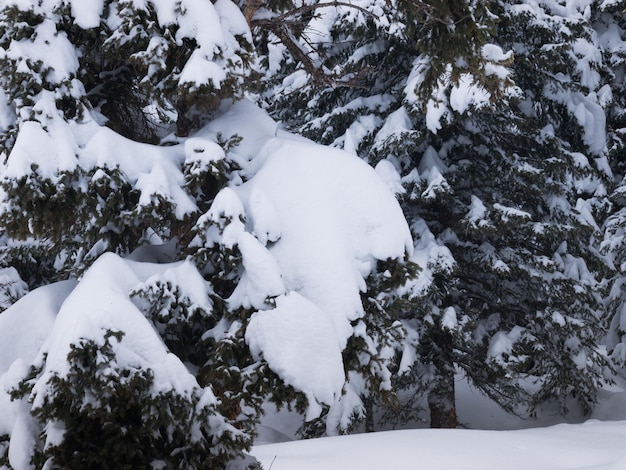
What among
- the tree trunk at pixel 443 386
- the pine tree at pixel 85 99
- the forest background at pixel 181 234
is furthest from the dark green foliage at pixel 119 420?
the tree trunk at pixel 443 386

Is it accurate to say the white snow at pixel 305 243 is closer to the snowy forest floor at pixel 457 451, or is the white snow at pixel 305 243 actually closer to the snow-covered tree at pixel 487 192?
the snowy forest floor at pixel 457 451

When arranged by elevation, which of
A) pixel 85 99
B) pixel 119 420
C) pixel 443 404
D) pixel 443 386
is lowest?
pixel 443 404

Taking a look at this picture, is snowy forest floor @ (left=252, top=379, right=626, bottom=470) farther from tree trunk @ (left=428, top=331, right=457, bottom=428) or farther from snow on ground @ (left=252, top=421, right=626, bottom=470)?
tree trunk @ (left=428, top=331, right=457, bottom=428)

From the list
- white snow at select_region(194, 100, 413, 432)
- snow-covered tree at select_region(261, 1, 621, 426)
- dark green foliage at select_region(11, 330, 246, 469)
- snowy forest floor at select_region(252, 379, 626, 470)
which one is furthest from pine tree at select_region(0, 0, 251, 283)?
snow-covered tree at select_region(261, 1, 621, 426)

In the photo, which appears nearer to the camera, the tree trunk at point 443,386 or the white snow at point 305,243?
the white snow at point 305,243

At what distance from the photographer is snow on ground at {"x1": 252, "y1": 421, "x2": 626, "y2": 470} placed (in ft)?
17.5

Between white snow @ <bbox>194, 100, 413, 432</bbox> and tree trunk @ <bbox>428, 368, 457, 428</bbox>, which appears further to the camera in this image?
tree trunk @ <bbox>428, 368, 457, 428</bbox>

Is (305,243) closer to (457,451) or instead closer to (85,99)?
(85,99)

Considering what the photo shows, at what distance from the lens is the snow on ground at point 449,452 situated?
5.32 m

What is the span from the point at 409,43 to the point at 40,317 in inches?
339

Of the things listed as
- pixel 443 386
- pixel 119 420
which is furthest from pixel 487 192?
pixel 119 420

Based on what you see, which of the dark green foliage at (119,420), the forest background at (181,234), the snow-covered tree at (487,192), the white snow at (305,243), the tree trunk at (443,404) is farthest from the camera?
the tree trunk at (443,404)

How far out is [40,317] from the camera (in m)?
4.73

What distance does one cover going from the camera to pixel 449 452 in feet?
18.7
